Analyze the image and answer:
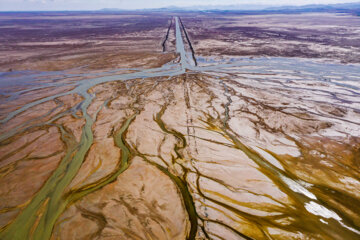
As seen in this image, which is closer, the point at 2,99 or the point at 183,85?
the point at 2,99

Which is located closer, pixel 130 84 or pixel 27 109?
pixel 27 109

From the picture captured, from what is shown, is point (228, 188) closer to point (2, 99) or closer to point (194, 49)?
point (2, 99)

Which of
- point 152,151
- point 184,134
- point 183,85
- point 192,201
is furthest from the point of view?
point 183,85

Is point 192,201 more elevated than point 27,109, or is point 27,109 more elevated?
point 27,109

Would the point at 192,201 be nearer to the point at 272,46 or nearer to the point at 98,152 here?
the point at 98,152

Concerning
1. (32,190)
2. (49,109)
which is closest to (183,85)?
(49,109)

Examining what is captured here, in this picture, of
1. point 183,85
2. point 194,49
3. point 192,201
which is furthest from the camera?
point 194,49

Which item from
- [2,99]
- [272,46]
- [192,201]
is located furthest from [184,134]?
[272,46]

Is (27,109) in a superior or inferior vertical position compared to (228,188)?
superior

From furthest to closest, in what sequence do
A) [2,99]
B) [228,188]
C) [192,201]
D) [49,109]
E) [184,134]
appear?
[2,99] → [49,109] → [184,134] → [228,188] → [192,201]
